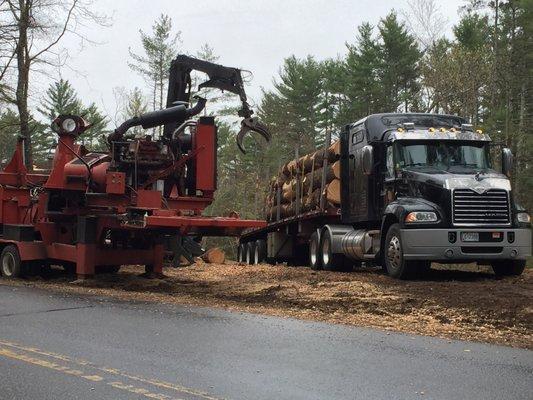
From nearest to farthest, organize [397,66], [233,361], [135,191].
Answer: [233,361] < [135,191] < [397,66]

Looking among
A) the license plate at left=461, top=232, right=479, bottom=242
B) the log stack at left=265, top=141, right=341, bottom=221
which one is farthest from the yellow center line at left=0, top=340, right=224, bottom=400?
the log stack at left=265, top=141, right=341, bottom=221

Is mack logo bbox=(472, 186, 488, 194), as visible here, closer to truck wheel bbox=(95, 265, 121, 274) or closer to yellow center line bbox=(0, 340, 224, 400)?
truck wheel bbox=(95, 265, 121, 274)

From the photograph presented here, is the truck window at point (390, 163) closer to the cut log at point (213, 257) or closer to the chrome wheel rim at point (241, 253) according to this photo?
the cut log at point (213, 257)

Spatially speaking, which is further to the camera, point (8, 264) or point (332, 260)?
point (332, 260)

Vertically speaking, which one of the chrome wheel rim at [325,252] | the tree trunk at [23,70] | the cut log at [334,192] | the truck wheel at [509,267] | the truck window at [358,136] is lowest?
the truck wheel at [509,267]

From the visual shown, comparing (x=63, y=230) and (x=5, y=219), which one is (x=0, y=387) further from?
(x=5, y=219)

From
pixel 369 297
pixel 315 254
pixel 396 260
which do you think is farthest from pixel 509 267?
pixel 315 254

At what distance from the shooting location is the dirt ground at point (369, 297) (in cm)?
846

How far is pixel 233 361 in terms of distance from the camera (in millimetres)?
6086

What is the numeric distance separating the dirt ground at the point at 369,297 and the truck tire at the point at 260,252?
24.1 feet

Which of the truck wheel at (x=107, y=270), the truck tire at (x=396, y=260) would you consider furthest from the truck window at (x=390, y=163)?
the truck wheel at (x=107, y=270)

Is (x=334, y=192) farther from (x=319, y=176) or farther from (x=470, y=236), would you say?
(x=470, y=236)

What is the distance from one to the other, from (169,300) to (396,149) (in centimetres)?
581

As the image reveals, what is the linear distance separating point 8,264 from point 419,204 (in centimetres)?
828
